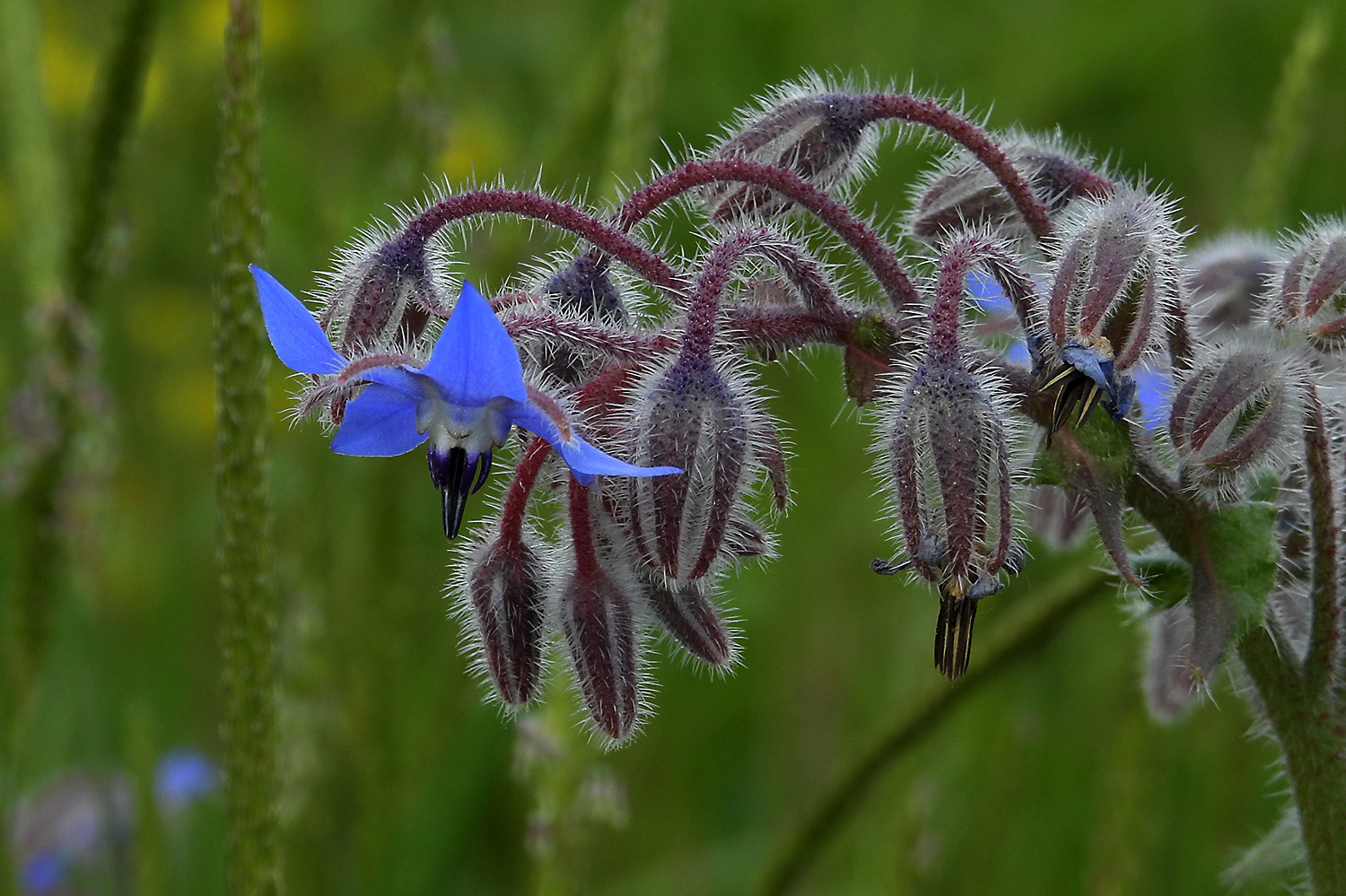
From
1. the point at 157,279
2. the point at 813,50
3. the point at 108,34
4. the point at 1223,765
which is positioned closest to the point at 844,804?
the point at 1223,765

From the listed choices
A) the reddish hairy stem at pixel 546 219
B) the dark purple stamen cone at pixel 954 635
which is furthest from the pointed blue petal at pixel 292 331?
the dark purple stamen cone at pixel 954 635

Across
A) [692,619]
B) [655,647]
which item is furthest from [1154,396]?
[655,647]

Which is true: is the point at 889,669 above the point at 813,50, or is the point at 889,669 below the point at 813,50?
below

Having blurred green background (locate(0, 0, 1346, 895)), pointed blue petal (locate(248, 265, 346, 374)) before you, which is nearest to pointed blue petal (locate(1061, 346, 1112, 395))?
blurred green background (locate(0, 0, 1346, 895))

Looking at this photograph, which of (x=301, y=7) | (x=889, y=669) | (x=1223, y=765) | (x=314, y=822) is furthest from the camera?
(x=301, y=7)


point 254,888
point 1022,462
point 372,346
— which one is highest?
point 372,346

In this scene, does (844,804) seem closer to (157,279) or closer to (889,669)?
(889,669)

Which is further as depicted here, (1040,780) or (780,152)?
(1040,780)
